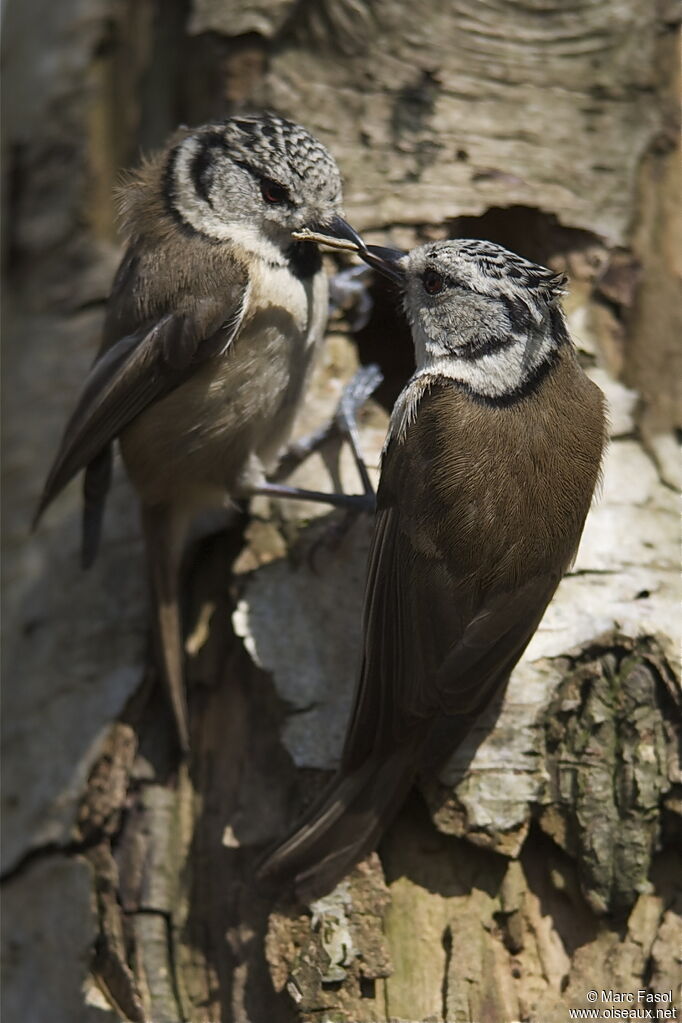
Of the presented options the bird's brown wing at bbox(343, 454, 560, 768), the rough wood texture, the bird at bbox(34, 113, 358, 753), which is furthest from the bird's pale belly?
the bird's brown wing at bbox(343, 454, 560, 768)

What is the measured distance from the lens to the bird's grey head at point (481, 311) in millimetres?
2635

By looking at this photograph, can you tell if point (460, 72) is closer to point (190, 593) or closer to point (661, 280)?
point (661, 280)

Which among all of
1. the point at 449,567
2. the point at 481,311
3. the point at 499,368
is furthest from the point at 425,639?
the point at 481,311

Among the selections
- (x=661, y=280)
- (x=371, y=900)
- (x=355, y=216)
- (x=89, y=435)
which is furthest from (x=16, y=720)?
(x=661, y=280)

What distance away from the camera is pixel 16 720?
316cm

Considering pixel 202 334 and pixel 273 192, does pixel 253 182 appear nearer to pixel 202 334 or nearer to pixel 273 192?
pixel 273 192

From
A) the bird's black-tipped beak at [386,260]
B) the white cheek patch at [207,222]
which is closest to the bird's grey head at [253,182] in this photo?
the white cheek patch at [207,222]

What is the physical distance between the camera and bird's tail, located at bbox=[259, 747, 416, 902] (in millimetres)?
2424

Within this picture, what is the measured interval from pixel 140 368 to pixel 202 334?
20 cm

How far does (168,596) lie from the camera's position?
9.90ft

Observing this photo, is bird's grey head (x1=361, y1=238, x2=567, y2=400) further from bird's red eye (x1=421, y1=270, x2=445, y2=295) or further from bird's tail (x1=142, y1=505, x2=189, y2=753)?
bird's tail (x1=142, y1=505, x2=189, y2=753)

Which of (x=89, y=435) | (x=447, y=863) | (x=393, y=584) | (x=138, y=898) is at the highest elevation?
(x=89, y=435)

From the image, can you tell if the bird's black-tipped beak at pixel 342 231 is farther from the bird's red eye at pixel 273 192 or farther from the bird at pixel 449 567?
the bird at pixel 449 567

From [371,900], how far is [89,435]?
1.45 metres
